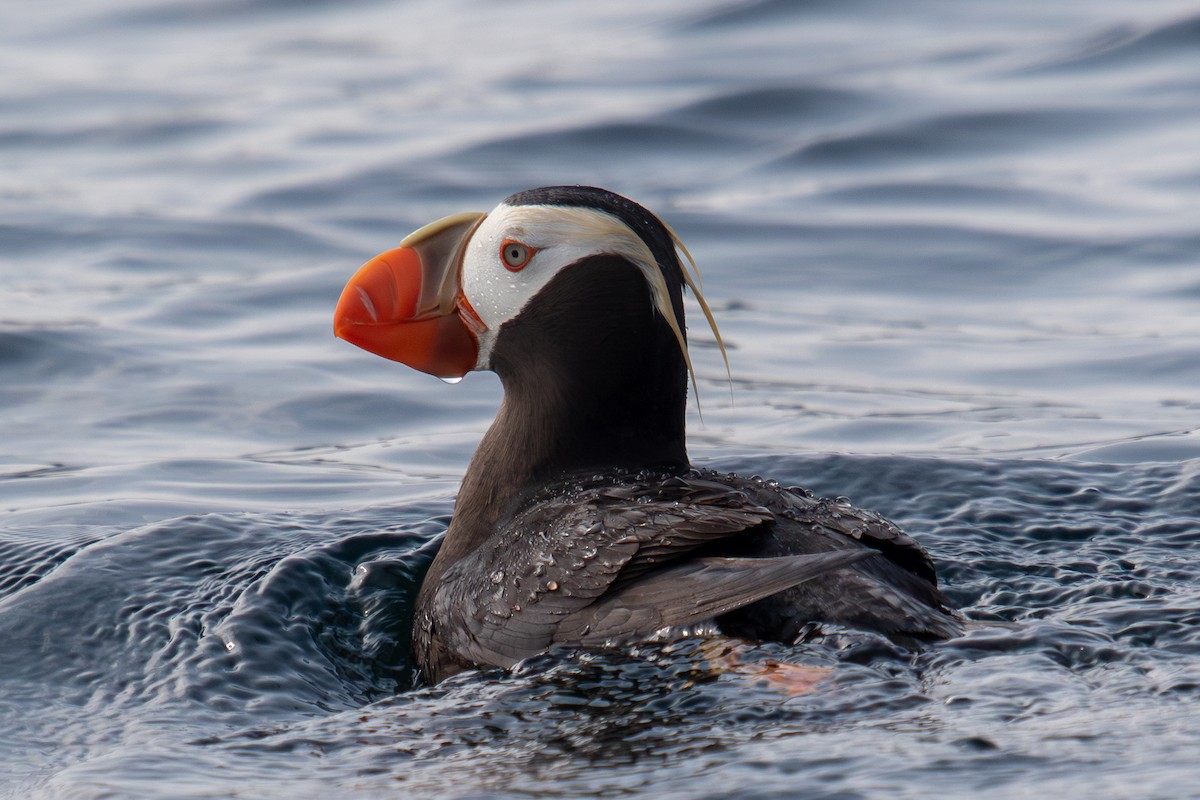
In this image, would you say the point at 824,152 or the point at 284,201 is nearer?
the point at 284,201

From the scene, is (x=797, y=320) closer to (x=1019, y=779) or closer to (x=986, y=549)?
(x=986, y=549)

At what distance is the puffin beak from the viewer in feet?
16.3

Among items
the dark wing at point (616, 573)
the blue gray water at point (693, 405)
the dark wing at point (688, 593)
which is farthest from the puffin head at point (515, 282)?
the blue gray water at point (693, 405)

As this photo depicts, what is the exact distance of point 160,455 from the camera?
762 cm

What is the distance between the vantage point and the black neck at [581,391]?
15.6ft

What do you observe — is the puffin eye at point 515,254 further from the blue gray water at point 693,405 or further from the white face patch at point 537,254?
the blue gray water at point 693,405

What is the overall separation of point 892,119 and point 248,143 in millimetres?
5380

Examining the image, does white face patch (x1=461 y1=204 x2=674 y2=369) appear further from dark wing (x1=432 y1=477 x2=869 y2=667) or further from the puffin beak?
dark wing (x1=432 y1=477 x2=869 y2=667)

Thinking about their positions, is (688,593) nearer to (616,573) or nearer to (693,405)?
(616,573)

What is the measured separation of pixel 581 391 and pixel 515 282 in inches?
14.1

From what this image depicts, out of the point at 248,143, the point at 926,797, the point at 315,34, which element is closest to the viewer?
the point at 926,797

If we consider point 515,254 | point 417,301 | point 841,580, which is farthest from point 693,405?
point 841,580

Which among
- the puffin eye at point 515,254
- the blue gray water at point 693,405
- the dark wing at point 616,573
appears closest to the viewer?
the blue gray water at point 693,405

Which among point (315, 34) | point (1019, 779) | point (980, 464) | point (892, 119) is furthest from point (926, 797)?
point (315, 34)
